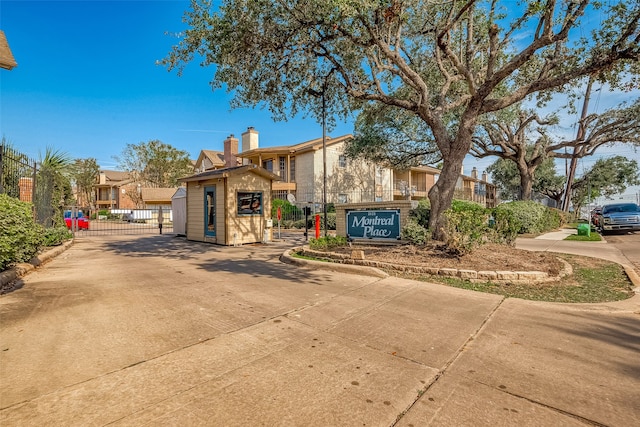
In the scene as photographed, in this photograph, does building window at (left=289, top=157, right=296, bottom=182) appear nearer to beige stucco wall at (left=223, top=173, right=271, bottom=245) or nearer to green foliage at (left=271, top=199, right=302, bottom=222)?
green foliage at (left=271, top=199, right=302, bottom=222)

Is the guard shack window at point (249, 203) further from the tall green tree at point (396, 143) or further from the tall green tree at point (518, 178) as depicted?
the tall green tree at point (518, 178)

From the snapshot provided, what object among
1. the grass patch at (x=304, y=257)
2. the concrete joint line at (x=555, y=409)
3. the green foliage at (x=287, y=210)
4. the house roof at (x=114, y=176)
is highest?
the house roof at (x=114, y=176)

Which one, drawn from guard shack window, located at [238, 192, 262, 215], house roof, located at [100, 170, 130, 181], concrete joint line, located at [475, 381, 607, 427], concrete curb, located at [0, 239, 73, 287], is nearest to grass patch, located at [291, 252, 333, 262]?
guard shack window, located at [238, 192, 262, 215]

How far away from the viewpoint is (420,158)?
2180cm

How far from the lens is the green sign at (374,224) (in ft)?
32.2

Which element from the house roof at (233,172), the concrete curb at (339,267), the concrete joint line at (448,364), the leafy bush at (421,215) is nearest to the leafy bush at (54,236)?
the house roof at (233,172)

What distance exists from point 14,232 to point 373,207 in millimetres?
8734

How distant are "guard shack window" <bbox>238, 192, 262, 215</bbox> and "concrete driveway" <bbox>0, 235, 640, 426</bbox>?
8.08 metres

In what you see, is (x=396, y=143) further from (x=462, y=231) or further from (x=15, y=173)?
(x=15, y=173)

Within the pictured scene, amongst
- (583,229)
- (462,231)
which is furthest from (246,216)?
(583,229)

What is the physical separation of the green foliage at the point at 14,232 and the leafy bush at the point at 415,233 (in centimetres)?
885

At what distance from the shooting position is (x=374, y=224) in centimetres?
1025

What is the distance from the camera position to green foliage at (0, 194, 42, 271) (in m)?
5.79

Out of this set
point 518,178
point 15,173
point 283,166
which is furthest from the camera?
point 518,178
